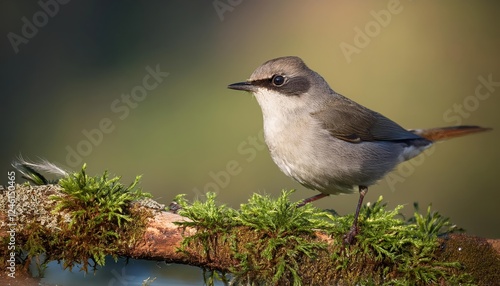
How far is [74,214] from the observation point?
3.87 metres

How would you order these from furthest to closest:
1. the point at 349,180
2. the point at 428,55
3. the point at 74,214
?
the point at 428,55 → the point at 349,180 → the point at 74,214

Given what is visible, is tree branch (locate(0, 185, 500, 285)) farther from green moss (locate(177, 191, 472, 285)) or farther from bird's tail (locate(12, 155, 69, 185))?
bird's tail (locate(12, 155, 69, 185))

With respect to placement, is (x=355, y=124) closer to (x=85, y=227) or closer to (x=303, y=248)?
(x=303, y=248)

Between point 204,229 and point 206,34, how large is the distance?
27.0ft

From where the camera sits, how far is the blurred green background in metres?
9.65

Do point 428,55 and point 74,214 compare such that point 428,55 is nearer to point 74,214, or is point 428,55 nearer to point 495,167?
point 495,167

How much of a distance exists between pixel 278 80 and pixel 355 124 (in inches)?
32.6

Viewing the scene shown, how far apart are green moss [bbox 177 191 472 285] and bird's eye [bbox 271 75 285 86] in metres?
1.47

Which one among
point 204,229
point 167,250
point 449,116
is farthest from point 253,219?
point 449,116

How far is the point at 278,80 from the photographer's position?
17.6ft

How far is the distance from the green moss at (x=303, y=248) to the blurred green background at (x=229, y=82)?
4741mm

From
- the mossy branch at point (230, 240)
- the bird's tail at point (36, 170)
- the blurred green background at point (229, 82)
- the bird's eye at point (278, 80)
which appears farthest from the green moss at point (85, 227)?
the blurred green background at point (229, 82)

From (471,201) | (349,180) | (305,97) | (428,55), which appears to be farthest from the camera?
(428,55)

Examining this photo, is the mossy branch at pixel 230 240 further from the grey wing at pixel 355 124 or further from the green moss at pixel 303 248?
the grey wing at pixel 355 124
